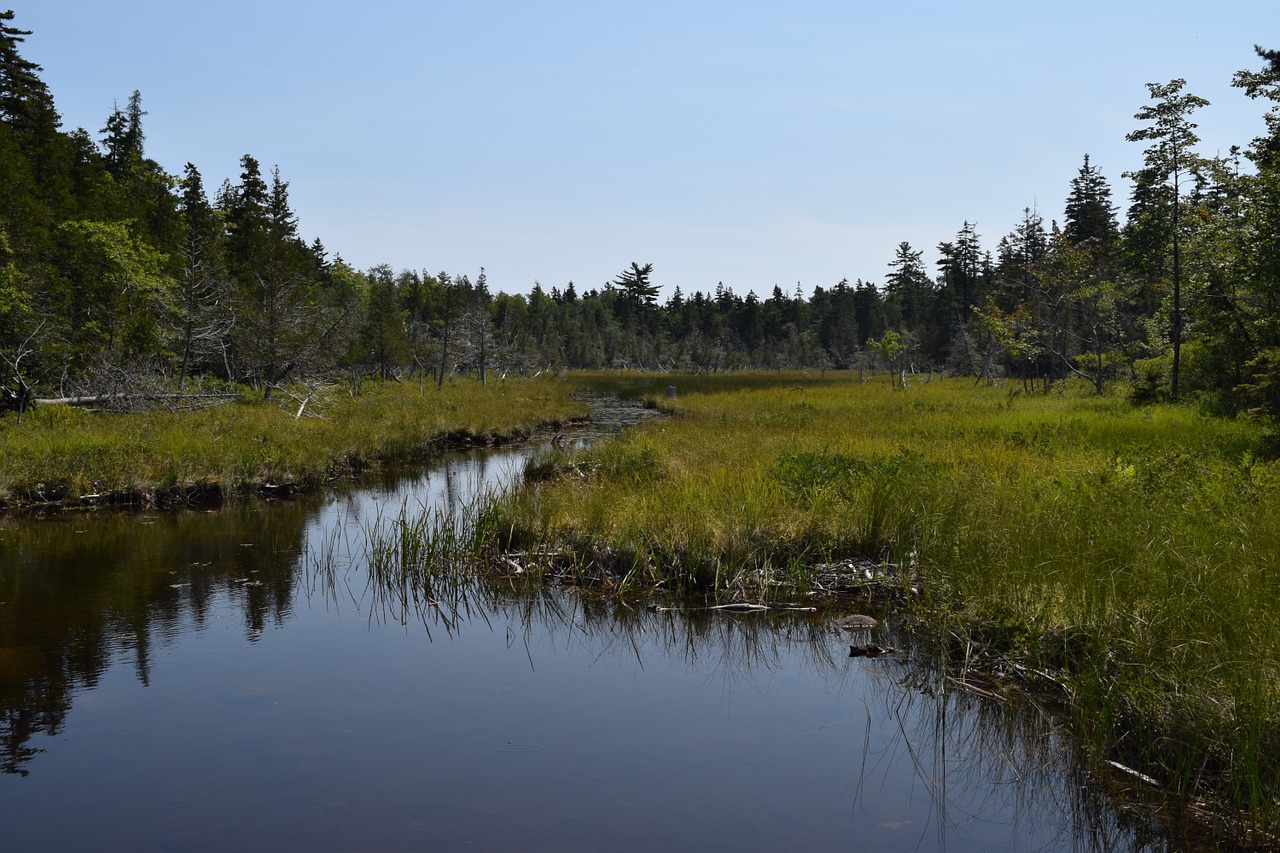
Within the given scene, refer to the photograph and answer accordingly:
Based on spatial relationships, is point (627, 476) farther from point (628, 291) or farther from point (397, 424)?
point (628, 291)

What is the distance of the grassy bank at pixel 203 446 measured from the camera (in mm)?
16562

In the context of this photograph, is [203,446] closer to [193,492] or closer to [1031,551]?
[193,492]

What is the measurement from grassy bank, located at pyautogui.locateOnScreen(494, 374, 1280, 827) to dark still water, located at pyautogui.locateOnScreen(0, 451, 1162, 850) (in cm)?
71

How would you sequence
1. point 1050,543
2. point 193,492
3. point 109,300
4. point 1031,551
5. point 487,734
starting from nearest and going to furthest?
point 487,734
point 1031,551
point 1050,543
point 193,492
point 109,300

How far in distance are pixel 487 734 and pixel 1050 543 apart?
20.0ft

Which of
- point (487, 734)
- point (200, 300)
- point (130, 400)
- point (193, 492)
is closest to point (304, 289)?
point (200, 300)

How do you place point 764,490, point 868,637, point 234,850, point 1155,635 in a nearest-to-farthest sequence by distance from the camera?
point 234,850 → point 1155,635 → point 868,637 → point 764,490

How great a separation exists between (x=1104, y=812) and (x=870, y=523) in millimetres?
5787

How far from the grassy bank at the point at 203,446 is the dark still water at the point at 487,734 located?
253 inches

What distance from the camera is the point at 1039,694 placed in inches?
280

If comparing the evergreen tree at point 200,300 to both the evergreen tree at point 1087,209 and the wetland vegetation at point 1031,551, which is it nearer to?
the wetland vegetation at point 1031,551

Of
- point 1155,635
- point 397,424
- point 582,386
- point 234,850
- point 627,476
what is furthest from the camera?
point 582,386

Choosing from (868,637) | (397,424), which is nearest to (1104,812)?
(868,637)

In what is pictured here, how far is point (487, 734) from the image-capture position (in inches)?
271
